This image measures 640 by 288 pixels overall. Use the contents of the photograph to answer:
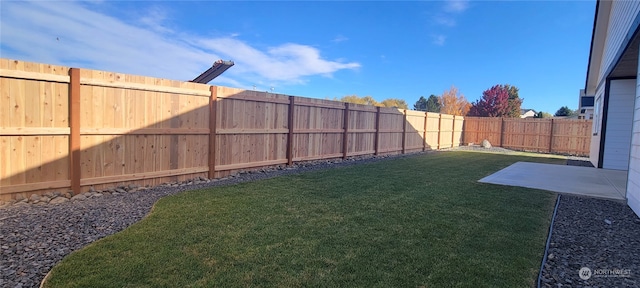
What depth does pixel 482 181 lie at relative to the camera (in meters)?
7.42

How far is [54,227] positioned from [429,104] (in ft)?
191

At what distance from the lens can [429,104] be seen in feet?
186

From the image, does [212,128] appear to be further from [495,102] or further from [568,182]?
[495,102]

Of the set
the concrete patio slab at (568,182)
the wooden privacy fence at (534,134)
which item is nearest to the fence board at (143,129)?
the concrete patio slab at (568,182)

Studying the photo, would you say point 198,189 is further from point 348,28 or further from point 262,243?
point 348,28

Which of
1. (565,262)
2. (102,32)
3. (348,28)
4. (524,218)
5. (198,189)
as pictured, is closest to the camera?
(565,262)

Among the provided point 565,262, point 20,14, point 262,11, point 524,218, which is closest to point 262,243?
point 565,262

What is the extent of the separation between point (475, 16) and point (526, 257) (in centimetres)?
2277

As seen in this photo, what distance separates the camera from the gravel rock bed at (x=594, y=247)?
274 centimetres

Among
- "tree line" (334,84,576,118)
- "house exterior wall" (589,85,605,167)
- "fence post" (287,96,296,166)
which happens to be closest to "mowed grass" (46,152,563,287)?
"fence post" (287,96,296,166)

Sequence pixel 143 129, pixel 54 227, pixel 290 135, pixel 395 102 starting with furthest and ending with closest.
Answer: pixel 395 102, pixel 290 135, pixel 143 129, pixel 54 227
